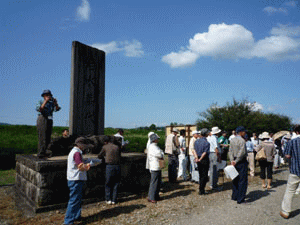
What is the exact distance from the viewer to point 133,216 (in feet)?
16.4

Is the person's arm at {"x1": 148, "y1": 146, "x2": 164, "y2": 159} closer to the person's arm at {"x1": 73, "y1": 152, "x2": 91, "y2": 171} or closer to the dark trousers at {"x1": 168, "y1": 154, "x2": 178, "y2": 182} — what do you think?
Answer: the person's arm at {"x1": 73, "y1": 152, "x2": 91, "y2": 171}

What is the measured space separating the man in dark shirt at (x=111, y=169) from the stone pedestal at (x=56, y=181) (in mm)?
392

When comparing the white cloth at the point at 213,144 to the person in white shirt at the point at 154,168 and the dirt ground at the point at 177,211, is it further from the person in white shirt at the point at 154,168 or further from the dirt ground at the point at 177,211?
the person in white shirt at the point at 154,168

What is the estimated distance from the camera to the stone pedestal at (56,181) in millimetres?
5172

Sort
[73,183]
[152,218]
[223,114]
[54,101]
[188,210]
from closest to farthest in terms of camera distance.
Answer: [73,183], [152,218], [188,210], [54,101], [223,114]

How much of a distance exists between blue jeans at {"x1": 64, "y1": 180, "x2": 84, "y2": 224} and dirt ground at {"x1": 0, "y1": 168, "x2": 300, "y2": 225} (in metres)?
0.30

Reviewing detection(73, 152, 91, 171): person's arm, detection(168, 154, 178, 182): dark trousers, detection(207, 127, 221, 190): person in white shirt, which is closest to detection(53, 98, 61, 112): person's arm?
detection(73, 152, 91, 171): person's arm

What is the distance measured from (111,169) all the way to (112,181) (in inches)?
12.6

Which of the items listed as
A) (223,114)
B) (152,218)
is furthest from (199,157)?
(223,114)

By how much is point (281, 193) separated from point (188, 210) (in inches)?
128

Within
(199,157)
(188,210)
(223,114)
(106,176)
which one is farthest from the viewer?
(223,114)

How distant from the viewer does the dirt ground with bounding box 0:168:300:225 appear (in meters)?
4.72

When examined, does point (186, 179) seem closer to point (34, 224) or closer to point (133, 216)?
point (133, 216)

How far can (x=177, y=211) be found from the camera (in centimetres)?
535
